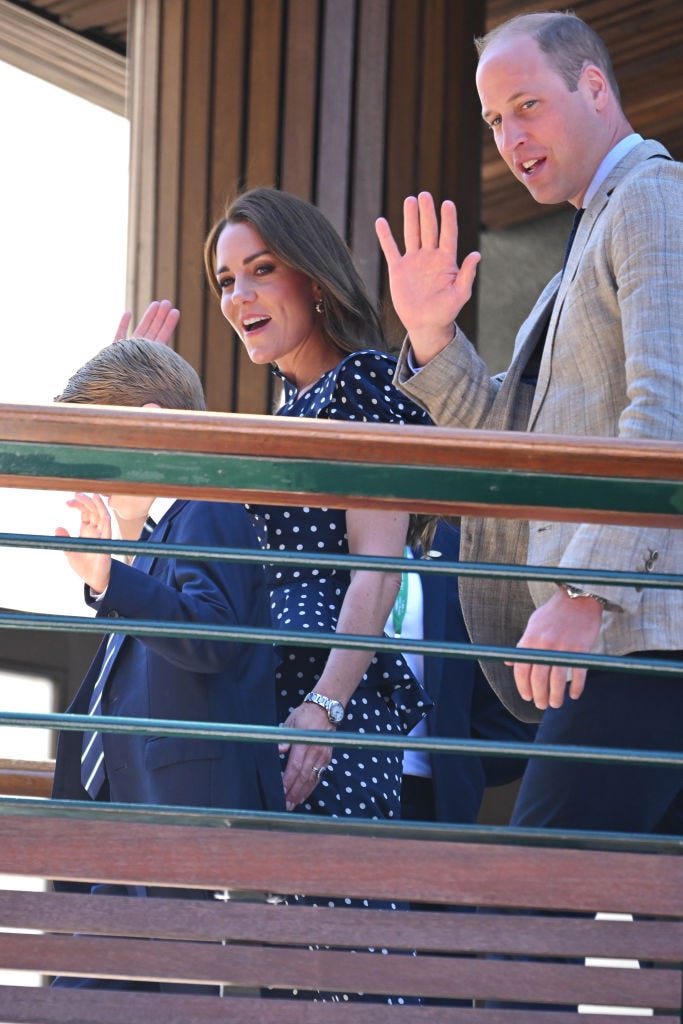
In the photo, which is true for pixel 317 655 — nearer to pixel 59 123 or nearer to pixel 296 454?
pixel 296 454

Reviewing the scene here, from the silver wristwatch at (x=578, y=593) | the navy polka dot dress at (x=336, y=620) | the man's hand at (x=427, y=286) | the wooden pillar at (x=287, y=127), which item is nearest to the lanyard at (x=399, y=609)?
the navy polka dot dress at (x=336, y=620)

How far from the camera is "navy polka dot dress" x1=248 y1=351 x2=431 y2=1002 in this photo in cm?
312

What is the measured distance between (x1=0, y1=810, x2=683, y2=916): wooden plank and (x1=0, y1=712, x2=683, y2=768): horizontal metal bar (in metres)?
0.14

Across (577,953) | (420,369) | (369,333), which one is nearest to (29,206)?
(369,333)

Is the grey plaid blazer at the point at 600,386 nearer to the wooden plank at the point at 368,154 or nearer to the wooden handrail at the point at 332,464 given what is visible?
the wooden handrail at the point at 332,464

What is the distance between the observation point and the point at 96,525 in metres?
2.99

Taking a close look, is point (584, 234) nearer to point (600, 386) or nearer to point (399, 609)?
point (600, 386)

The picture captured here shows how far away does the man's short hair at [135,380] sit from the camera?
3.24 m

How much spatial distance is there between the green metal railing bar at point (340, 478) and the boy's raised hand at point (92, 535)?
25cm

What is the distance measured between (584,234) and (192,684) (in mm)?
997

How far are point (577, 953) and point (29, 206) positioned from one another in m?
5.20

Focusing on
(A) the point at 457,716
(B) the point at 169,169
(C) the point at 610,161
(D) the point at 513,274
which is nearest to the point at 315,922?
(A) the point at 457,716

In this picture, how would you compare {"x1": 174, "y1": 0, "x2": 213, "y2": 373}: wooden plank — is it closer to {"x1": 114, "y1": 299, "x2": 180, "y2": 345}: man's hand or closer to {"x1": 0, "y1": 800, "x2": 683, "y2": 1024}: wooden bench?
{"x1": 114, "y1": 299, "x2": 180, "y2": 345}: man's hand

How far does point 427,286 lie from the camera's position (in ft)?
10.1
